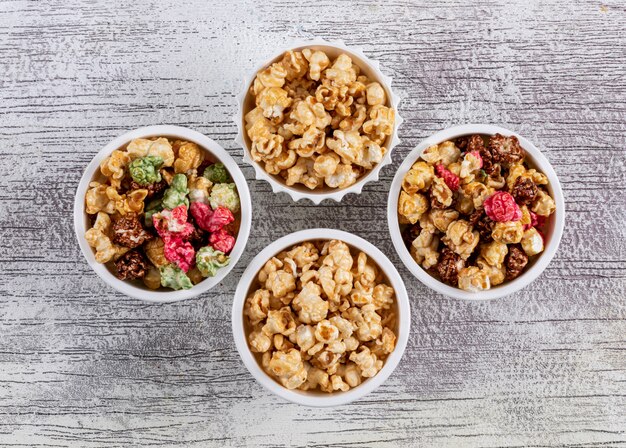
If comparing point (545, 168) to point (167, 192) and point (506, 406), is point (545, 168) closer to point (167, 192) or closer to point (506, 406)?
point (506, 406)

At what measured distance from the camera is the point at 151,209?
137cm

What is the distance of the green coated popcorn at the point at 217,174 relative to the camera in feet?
4.64

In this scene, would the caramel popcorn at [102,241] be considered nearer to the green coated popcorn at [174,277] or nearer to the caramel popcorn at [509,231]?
the green coated popcorn at [174,277]

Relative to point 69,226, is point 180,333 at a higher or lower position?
lower

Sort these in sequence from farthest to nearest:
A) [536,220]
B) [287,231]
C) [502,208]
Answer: [287,231] < [536,220] < [502,208]

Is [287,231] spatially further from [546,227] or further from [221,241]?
[546,227]

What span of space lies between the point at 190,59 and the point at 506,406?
1.15 metres

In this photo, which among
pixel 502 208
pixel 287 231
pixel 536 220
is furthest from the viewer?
pixel 287 231

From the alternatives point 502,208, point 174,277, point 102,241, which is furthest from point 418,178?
point 102,241

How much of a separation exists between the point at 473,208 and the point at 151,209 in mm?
666

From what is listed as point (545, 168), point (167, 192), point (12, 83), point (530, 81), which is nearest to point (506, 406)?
point (545, 168)

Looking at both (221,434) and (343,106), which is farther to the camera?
(221,434)

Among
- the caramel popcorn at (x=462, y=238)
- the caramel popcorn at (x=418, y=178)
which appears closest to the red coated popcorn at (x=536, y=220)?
the caramel popcorn at (x=462, y=238)

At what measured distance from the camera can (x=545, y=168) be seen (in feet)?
4.61
